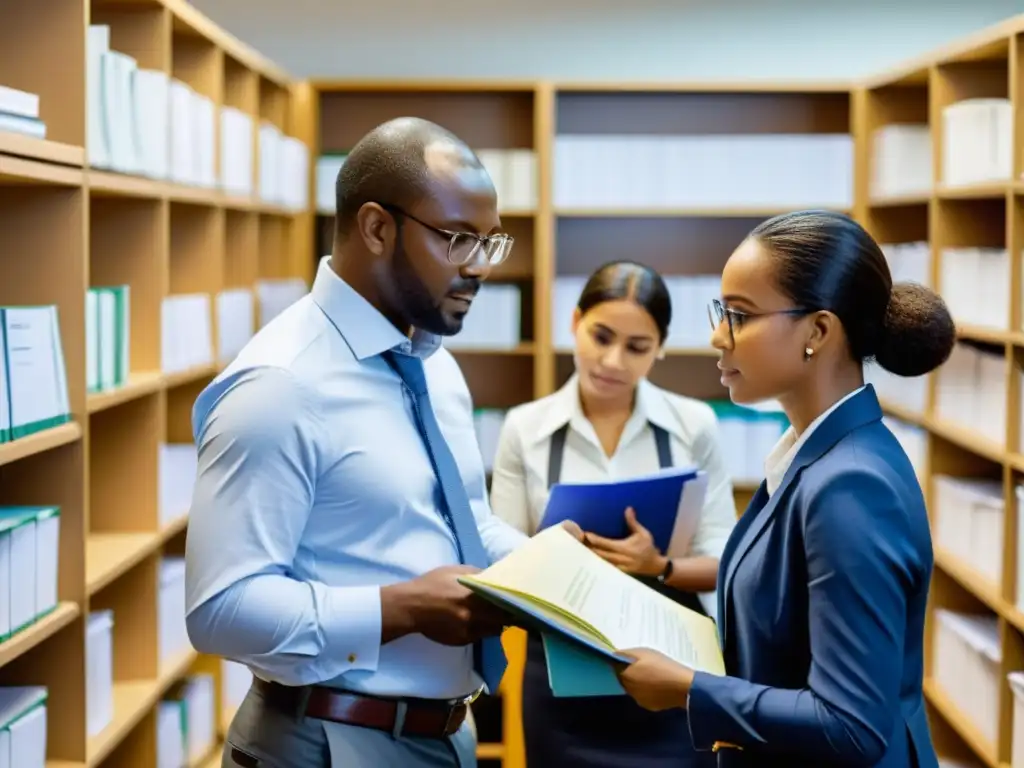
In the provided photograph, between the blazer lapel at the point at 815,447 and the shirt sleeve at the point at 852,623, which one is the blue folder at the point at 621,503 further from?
the shirt sleeve at the point at 852,623

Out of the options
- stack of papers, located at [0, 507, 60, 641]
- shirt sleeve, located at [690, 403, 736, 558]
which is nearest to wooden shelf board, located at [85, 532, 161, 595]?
stack of papers, located at [0, 507, 60, 641]

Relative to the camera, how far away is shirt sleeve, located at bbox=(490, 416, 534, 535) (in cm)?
273

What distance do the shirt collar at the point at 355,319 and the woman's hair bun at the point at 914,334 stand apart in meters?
0.66

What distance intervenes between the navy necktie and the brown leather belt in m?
0.13

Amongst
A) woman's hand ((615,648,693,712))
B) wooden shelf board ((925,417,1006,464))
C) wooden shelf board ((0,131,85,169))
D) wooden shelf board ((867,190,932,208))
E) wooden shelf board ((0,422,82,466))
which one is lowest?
woman's hand ((615,648,693,712))

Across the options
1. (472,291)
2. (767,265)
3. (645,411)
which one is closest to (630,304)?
(645,411)

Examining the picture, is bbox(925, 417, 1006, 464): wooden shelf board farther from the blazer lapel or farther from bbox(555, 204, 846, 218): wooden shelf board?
the blazer lapel

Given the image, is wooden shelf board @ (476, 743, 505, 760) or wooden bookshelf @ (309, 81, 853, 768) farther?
wooden bookshelf @ (309, 81, 853, 768)

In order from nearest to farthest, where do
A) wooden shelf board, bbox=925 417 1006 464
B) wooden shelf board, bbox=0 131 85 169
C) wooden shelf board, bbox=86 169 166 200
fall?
wooden shelf board, bbox=0 131 85 169, wooden shelf board, bbox=86 169 166 200, wooden shelf board, bbox=925 417 1006 464

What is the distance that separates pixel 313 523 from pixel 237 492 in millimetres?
135

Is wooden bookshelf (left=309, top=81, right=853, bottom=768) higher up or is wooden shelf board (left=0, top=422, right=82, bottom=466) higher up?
wooden bookshelf (left=309, top=81, right=853, bottom=768)

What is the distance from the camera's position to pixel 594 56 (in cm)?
500

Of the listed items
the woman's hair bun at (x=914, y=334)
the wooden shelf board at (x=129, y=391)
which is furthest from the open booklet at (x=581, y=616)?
the wooden shelf board at (x=129, y=391)

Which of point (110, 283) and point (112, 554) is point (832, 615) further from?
point (110, 283)
